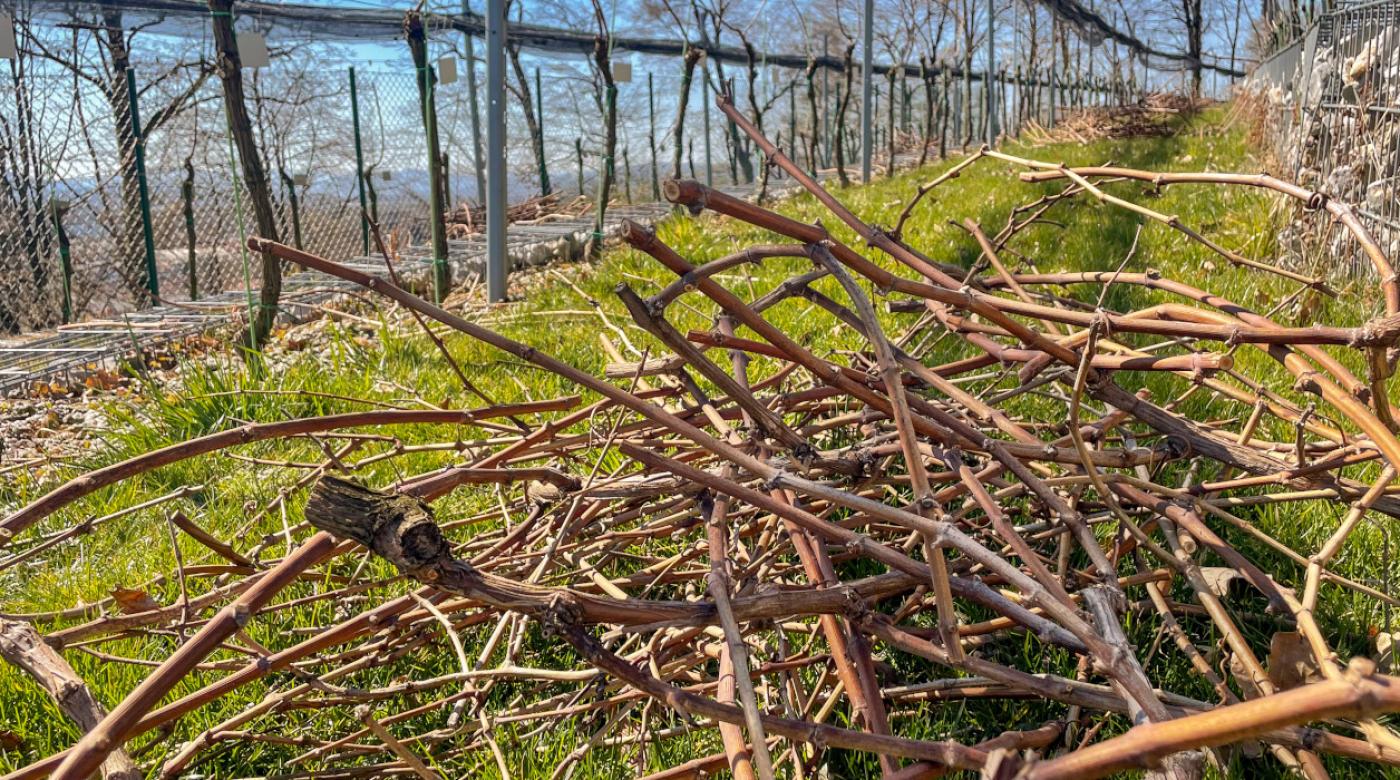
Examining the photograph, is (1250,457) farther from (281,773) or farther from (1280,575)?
(281,773)

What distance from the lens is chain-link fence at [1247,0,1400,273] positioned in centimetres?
437

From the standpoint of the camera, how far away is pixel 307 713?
58.7 inches

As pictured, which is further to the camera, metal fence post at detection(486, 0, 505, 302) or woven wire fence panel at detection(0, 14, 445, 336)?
woven wire fence panel at detection(0, 14, 445, 336)

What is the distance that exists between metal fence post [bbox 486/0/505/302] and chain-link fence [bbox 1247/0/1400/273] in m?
4.24

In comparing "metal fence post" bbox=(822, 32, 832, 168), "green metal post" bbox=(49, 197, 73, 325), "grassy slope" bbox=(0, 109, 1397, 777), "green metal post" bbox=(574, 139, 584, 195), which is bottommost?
"grassy slope" bbox=(0, 109, 1397, 777)

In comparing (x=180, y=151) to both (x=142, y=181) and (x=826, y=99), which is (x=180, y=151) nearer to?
(x=142, y=181)

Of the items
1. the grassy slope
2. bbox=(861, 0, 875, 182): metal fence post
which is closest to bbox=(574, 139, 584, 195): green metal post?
bbox=(861, 0, 875, 182): metal fence post

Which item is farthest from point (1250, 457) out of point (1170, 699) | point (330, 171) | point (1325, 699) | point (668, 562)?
point (330, 171)

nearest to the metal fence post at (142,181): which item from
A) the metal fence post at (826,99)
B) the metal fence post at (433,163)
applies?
the metal fence post at (433,163)

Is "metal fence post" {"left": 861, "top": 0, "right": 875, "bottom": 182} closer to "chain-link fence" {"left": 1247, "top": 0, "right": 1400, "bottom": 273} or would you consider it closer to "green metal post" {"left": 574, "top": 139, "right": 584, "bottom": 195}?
"chain-link fence" {"left": 1247, "top": 0, "right": 1400, "bottom": 273}

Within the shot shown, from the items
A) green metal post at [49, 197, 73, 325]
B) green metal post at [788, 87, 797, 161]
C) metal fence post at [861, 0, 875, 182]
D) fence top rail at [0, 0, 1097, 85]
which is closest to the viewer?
green metal post at [49, 197, 73, 325]

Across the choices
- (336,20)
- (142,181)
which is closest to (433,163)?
(142,181)

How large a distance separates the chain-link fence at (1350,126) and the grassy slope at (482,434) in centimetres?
38

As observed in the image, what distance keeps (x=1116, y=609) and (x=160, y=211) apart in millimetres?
9413
